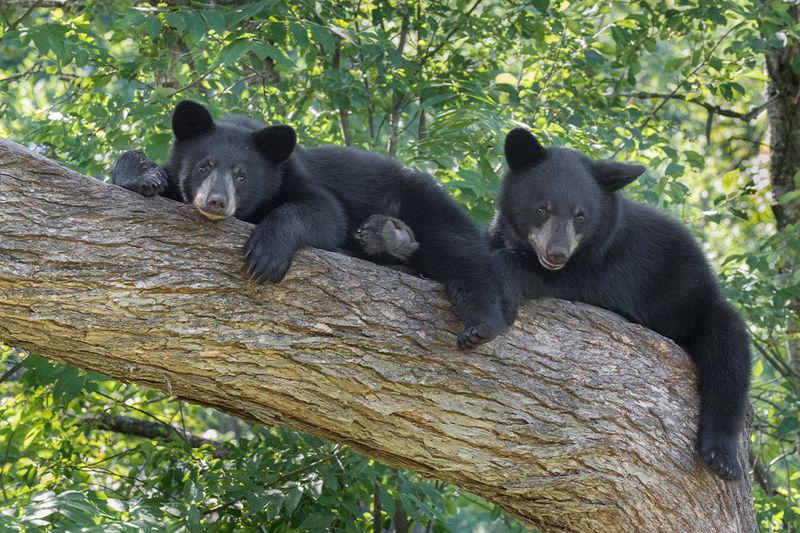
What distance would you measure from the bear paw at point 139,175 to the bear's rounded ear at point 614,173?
101 inches

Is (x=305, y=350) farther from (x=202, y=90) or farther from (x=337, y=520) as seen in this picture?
(x=202, y=90)

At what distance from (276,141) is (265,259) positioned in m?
1.32

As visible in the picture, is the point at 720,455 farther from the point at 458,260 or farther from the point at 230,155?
the point at 230,155

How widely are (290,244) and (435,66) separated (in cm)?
401

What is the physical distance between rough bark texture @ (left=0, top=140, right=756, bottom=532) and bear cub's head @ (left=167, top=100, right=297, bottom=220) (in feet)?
2.48

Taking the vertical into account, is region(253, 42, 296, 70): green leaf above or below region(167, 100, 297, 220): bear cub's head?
above

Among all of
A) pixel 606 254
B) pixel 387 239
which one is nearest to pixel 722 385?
pixel 606 254

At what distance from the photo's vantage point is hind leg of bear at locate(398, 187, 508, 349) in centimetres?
418

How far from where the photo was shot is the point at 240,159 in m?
4.96

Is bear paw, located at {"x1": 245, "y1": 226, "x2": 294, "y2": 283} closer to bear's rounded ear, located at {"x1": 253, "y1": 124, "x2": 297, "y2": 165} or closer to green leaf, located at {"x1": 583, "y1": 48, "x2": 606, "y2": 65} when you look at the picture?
bear's rounded ear, located at {"x1": 253, "y1": 124, "x2": 297, "y2": 165}

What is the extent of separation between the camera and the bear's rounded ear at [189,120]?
192 inches

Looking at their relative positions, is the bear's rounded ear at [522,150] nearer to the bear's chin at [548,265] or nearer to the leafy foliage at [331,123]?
the leafy foliage at [331,123]

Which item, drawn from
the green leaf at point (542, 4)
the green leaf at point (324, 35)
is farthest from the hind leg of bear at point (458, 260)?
the green leaf at point (542, 4)

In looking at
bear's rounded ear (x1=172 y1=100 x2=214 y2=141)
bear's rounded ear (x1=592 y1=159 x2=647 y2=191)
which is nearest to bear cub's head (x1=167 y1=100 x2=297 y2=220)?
bear's rounded ear (x1=172 y1=100 x2=214 y2=141)
